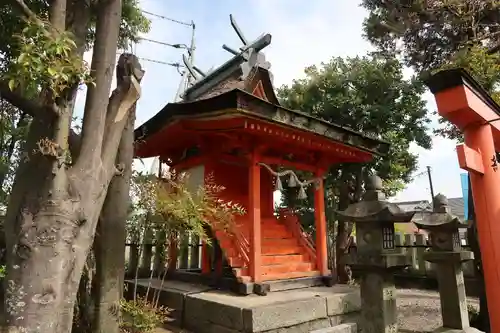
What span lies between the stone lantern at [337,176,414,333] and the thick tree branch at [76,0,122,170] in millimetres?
2933

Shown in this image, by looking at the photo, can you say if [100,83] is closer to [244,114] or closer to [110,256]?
Answer: [110,256]

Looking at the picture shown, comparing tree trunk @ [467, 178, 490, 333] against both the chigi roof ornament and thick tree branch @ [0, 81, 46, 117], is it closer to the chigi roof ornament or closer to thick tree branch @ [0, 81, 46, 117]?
the chigi roof ornament

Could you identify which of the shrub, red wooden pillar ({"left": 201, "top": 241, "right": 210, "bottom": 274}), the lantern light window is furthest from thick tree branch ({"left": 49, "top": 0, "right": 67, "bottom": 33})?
red wooden pillar ({"left": 201, "top": 241, "right": 210, "bottom": 274})

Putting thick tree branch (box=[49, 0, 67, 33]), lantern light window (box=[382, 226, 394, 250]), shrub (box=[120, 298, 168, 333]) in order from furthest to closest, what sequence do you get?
1. shrub (box=[120, 298, 168, 333])
2. lantern light window (box=[382, 226, 394, 250])
3. thick tree branch (box=[49, 0, 67, 33])

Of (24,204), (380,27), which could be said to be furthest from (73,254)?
(380,27)

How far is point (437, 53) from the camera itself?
11398mm

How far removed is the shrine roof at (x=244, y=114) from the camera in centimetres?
573

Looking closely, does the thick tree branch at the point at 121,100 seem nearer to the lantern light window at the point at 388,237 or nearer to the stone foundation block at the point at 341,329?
the stone foundation block at the point at 341,329

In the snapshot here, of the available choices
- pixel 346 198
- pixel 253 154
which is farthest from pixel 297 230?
pixel 346 198

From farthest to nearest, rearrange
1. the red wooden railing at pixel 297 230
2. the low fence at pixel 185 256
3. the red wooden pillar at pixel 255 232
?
1. the red wooden railing at pixel 297 230
2. the low fence at pixel 185 256
3. the red wooden pillar at pixel 255 232

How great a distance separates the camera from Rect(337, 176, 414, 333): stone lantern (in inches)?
147

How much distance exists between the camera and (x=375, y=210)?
4.07 metres

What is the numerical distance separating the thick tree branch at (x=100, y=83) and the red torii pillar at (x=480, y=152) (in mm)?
4393

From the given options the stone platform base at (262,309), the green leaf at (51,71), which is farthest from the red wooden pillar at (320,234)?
the green leaf at (51,71)
